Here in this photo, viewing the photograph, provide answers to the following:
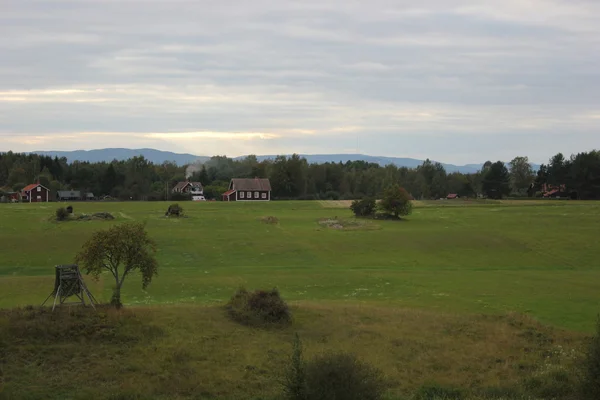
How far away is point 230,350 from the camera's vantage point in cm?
2359

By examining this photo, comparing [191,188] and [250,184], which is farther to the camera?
[191,188]

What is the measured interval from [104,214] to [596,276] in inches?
2255

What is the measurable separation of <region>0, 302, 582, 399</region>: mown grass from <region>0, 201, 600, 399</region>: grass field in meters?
0.08

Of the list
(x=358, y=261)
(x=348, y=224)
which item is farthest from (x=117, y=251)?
(x=348, y=224)

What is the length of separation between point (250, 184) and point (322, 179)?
34591 millimetres

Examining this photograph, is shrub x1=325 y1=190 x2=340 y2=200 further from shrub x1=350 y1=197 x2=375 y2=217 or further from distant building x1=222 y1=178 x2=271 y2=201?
shrub x1=350 y1=197 x2=375 y2=217

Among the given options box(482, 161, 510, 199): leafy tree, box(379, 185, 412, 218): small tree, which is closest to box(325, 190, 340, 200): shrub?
box(482, 161, 510, 199): leafy tree

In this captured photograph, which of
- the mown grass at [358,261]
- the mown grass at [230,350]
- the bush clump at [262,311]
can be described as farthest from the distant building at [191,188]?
the mown grass at [230,350]

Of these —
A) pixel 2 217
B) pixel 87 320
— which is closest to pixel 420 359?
A: pixel 87 320

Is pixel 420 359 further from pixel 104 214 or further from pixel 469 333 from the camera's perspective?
pixel 104 214

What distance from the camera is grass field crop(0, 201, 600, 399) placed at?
21.0 m

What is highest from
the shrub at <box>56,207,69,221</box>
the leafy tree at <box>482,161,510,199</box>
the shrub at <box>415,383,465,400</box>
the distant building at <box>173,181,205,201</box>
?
the leafy tree at <box>482,161,510,199</box>

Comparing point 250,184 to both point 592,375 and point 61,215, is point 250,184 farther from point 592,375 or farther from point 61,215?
point 592,375

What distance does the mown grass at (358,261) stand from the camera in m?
35.6
